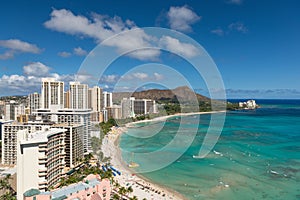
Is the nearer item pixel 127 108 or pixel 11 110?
pixel 11 110

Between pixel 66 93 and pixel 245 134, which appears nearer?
pixel 66 93

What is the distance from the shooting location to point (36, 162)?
4.77m

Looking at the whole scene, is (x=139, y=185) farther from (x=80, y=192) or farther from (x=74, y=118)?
(x=74, y=118)

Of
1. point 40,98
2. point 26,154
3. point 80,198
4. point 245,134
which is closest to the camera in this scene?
point 80,198

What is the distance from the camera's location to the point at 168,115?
67.9 ft

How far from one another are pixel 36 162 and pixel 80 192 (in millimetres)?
1594

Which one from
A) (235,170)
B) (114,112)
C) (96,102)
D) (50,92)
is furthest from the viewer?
(114,112)

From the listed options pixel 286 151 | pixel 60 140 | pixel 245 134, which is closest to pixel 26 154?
pixel 60 140

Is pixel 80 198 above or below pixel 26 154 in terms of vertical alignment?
below

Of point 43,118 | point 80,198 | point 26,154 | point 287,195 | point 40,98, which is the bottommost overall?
point 287,195

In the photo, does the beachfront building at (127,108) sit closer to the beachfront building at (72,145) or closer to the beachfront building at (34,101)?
the beachfront building at (34,101)

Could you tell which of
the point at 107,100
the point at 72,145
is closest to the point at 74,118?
the point at 72,145

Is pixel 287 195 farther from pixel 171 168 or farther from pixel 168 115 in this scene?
pixel 168 115

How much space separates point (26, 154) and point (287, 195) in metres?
6.03
